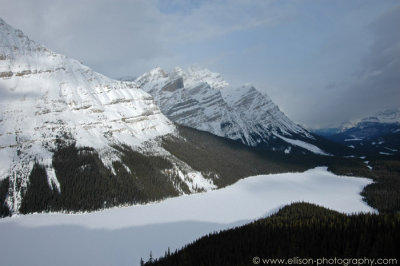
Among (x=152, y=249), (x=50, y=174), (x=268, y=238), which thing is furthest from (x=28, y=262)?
(x=50, y=174)

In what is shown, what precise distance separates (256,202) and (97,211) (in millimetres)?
73907

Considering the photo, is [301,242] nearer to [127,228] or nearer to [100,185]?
[127,228]

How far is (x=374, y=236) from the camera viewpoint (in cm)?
6303

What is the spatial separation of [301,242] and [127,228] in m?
59.2

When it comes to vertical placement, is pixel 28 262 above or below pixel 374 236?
below

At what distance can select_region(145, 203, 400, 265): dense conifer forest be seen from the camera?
190 feet

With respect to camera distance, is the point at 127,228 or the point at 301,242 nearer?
the point at 301,242

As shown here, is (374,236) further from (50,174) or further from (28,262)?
(50,174)

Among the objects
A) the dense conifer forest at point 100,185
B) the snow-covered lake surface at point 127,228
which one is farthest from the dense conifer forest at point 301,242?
the dense conifer forest at point 100,185

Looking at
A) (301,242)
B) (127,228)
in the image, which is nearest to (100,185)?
(127,228)

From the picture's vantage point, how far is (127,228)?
103m

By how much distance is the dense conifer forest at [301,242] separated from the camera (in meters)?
57.9

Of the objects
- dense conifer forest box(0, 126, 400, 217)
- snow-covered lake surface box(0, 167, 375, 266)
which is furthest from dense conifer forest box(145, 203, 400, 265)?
dense conifer forest box(0, 126, 400, 217)

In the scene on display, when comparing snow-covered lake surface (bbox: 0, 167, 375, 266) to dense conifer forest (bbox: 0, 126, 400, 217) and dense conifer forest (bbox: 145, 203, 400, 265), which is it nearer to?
dense conifer forest (bbox: 0, 126, 400, 217)
